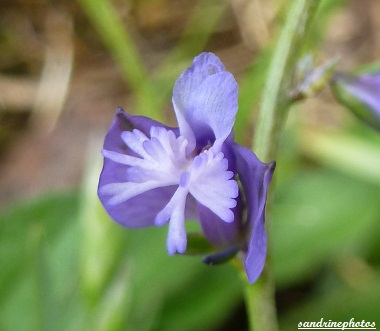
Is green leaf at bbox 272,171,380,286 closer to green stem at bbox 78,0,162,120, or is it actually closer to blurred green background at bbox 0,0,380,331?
blurred green background at bbox 0,0,380,331

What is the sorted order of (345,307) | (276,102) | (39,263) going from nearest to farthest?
(276,102)
(39,263)
(345,307)

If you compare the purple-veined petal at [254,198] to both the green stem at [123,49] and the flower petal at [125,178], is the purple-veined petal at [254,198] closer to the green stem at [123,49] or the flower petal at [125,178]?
the flower petal at [125,178]

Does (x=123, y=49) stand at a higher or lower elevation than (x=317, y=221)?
higher

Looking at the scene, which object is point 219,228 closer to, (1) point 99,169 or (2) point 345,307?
(1) point 99,169

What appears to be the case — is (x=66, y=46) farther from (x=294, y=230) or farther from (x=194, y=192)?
(x=194, y=192)

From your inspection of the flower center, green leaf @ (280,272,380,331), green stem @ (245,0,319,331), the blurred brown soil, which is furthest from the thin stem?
the blurred brown soil

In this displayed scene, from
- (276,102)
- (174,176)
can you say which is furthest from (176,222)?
(276,102)

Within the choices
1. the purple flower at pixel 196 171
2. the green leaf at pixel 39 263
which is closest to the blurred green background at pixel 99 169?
the green leaf at pixel 39 263

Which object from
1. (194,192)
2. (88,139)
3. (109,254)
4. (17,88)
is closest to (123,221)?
(194,192)
